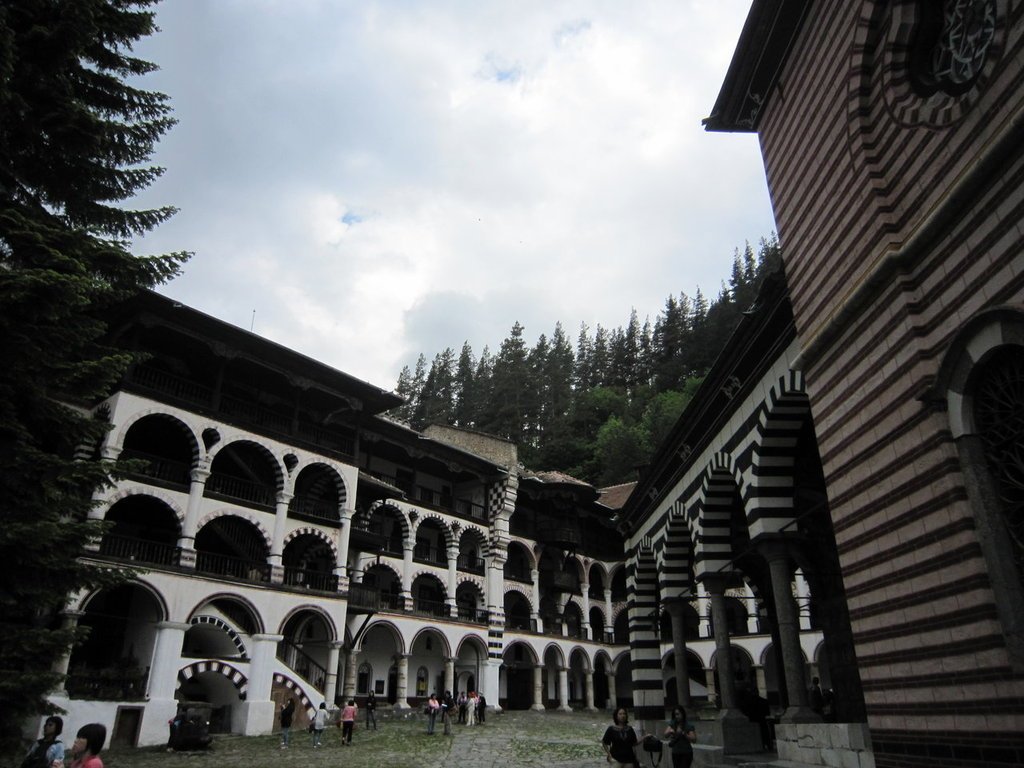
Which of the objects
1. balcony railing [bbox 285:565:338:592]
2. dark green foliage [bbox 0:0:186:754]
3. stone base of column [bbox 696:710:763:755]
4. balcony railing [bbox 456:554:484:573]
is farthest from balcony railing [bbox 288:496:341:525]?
stone base of column [bbox 696:710:763:755]

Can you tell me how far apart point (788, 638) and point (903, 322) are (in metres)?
5.44

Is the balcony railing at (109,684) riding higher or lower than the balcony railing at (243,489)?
lower

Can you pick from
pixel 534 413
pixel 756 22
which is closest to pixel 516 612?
pixel 534 413

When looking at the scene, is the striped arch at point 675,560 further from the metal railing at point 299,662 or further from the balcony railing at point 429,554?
the balcony railing at point 429,554

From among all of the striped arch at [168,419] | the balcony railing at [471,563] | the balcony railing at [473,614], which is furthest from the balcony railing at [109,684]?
the balcony railing at [471,563]

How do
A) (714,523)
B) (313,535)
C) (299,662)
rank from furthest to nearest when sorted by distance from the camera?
(313,535) → (299,662) → (714,523)

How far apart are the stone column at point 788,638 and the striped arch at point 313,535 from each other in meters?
17.8

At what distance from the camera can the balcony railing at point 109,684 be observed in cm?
1739

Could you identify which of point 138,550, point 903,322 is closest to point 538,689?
point 138,550

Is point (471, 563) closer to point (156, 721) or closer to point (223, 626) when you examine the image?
point (223, 626)

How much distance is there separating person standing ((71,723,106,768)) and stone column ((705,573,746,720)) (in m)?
9.38

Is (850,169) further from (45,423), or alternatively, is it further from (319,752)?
(319,752)

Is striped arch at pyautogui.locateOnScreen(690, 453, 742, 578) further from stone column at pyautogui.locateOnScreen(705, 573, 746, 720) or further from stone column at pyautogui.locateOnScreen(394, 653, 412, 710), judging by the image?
stone column at pyautogui.locateOnScreen(394, 653, 412, 710)

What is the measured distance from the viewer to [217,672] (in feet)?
67.4
